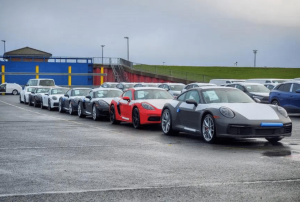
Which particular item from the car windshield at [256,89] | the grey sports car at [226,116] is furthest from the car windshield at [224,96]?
the car windshield at [256,89]

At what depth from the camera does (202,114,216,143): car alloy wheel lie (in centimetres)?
1245

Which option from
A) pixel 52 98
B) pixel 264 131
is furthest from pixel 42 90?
pixel 264 131

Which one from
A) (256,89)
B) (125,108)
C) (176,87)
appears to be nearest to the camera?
(125,108)

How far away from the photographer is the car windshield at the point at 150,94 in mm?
17734

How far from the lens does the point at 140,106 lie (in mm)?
16844

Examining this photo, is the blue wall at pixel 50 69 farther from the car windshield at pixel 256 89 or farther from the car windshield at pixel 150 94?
the car windshield at pixel 150 94

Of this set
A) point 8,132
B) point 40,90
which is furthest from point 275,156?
point 40,90

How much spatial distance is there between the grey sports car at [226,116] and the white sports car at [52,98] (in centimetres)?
1594

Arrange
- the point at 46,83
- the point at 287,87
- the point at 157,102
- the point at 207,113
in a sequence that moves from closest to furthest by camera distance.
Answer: the point at 207,113 → the point at 157,102 → the point at 287,87 → the point at 46,83

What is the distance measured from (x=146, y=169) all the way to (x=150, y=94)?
9361 millimetres

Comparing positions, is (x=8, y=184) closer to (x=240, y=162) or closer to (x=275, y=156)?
(x=240, y=162)

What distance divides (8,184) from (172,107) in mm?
7726

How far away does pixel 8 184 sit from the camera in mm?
7309

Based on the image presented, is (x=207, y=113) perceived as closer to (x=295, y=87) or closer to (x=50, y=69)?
(x=295, y=87)
